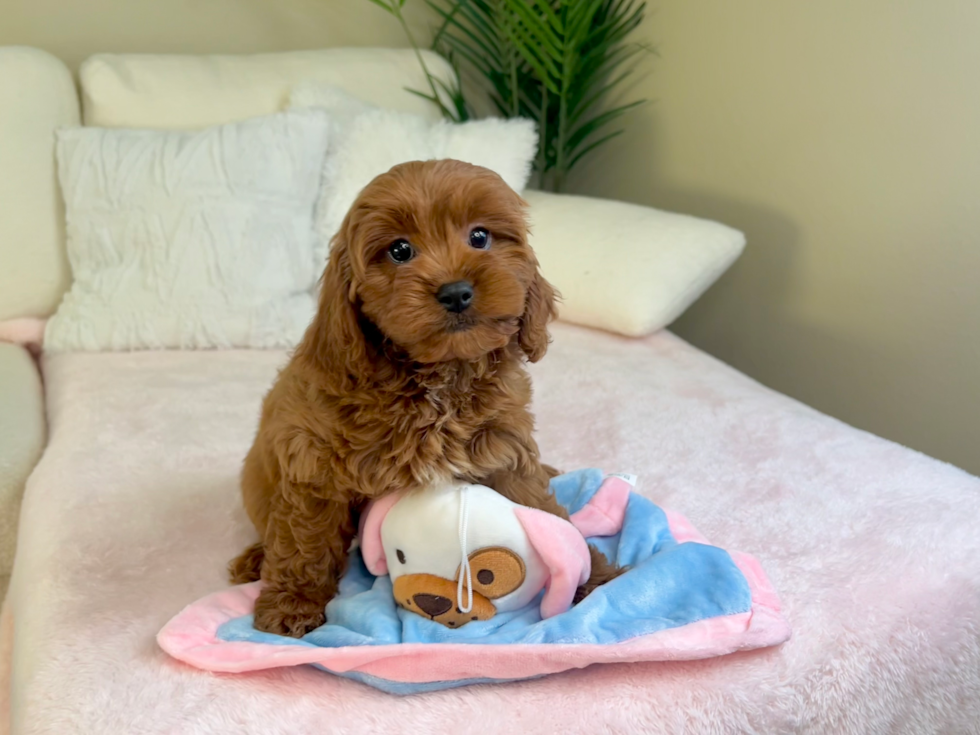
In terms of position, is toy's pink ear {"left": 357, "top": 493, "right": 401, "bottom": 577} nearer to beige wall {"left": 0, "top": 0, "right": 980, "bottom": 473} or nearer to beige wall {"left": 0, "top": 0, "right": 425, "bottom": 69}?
beige wall {"left": 0, "top": 0, "right": 980, "bottom": 473}

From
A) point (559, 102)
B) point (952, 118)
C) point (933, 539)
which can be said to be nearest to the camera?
point (933, 539)

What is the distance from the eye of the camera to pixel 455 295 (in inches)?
45.9

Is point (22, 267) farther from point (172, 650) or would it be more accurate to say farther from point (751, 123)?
point (751, 123)

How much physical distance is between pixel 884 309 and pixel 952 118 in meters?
0.54

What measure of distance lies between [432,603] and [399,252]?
0.54 m

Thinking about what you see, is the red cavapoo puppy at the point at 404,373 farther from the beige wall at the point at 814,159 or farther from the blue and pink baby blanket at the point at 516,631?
the beige wall at the point at 814,159

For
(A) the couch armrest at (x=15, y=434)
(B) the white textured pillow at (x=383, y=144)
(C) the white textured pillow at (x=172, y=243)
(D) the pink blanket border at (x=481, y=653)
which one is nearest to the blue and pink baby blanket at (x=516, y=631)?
(D) the pink blanket border at (x=481, y=653)

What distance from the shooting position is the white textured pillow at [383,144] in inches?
105

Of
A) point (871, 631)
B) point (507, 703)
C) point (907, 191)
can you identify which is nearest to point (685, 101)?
point (907, 191)

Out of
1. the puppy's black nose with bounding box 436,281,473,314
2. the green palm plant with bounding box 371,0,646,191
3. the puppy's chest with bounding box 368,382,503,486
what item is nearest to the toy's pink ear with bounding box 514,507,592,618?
the puppy's chest with bounding box 368,382,503,486

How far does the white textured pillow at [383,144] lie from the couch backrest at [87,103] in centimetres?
18

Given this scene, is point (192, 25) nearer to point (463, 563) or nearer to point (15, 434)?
point (15, 434)

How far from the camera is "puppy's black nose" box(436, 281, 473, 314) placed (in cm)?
116

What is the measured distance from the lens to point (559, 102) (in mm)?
3443
